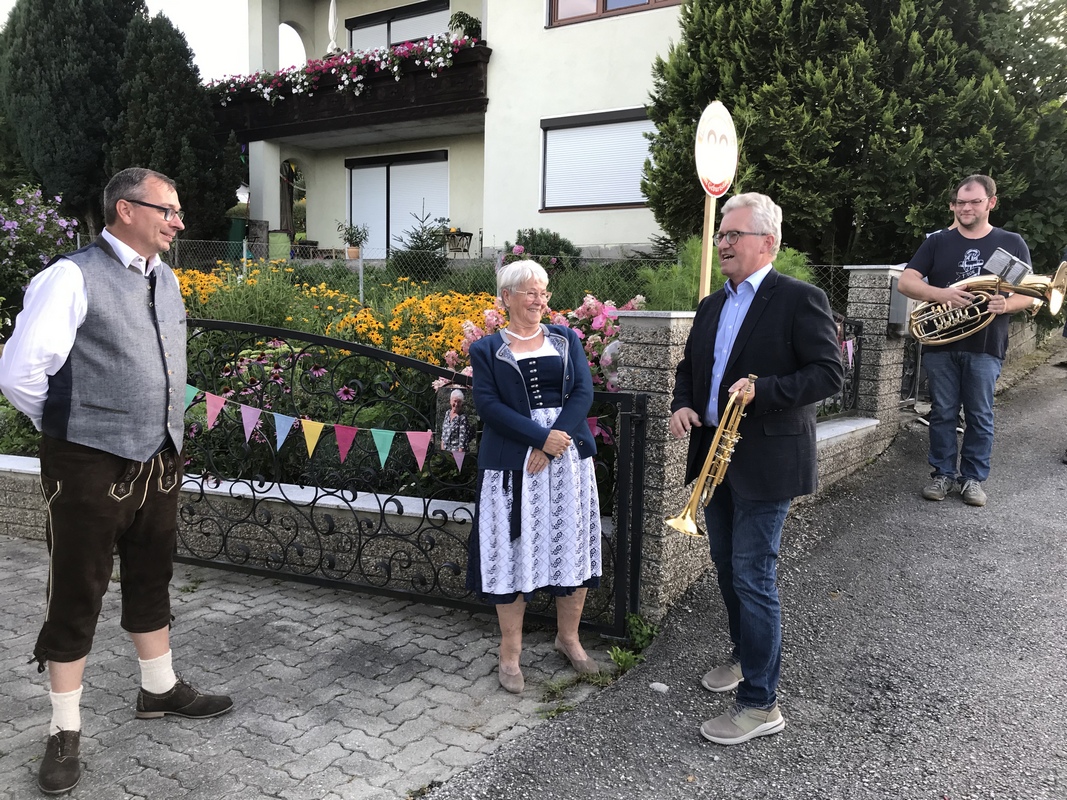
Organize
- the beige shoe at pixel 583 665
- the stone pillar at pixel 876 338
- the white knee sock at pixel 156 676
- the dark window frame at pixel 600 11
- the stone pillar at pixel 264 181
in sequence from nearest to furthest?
the white knee sock at pixel 156 676 → the beige shoe at pixel 583 665 → the stone pillar at pixel 876 338 → the dark window frame at pixel 600 11 → the stone pillar at pixel 264 181

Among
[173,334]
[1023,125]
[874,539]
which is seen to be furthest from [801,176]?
[173,334]

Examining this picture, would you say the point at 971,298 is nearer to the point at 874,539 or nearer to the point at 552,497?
the point at 874,539

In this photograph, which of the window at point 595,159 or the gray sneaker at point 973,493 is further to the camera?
the window at point 595,159

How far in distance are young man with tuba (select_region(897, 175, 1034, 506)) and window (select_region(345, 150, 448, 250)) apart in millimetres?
12767

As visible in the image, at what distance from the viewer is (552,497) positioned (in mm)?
3273

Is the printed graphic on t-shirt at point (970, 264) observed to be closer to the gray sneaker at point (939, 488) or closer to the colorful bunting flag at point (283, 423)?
the gray sneaker at point (939, 488)

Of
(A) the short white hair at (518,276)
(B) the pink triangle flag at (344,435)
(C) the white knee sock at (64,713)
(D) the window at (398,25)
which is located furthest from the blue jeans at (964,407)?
(D) the window at (398,25)

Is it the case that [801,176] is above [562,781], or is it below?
above

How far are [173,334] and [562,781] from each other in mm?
2157

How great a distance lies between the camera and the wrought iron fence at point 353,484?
12.9 feet

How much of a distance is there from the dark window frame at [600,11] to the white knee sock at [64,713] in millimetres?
12358

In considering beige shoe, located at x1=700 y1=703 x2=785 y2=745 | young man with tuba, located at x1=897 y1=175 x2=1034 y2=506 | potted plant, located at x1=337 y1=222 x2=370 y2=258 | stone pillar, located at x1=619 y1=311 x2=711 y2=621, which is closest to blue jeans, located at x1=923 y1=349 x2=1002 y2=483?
young man with tuba, located at x1=897 y1=175 x2=1034 y2=506

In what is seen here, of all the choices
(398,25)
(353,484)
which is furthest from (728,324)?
(398,25)

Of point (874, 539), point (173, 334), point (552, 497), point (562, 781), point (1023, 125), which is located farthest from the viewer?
point (1023, 125)
